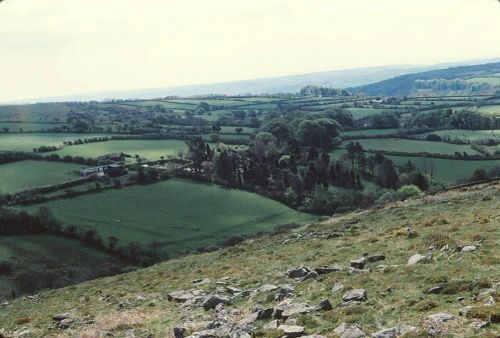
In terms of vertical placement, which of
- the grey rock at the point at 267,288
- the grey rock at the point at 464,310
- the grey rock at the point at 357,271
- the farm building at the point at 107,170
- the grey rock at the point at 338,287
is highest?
the grey rock at the point at 464,310

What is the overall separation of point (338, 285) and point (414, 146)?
152031 millimetres

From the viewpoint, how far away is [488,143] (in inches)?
6550

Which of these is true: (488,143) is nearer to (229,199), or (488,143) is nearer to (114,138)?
(229,199)

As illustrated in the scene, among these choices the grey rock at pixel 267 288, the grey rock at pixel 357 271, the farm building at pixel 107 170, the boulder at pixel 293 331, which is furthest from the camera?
the farm building at pixel 107 170

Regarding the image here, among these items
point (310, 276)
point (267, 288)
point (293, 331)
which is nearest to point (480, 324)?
point (293, 331)

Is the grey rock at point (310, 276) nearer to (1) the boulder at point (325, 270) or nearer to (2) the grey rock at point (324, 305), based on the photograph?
(1) the boulder at point (325, 270)

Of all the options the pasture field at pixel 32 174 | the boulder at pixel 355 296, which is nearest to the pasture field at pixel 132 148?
the pasture field at pixel 32 174

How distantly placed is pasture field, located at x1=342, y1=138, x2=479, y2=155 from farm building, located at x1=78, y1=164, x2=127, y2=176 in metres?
82.6

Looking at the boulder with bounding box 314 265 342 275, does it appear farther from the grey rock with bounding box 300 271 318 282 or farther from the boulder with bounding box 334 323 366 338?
the boulder with bounding box 334 323 366 338

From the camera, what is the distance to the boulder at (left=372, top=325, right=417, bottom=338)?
16672mm

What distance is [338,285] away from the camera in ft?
82.9

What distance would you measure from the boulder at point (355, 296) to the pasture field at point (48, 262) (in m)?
50.5

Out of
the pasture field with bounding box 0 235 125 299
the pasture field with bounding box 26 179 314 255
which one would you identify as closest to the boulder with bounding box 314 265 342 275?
the pasture field with bounding box 0 235 125 299

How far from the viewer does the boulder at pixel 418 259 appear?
26.9 meters
